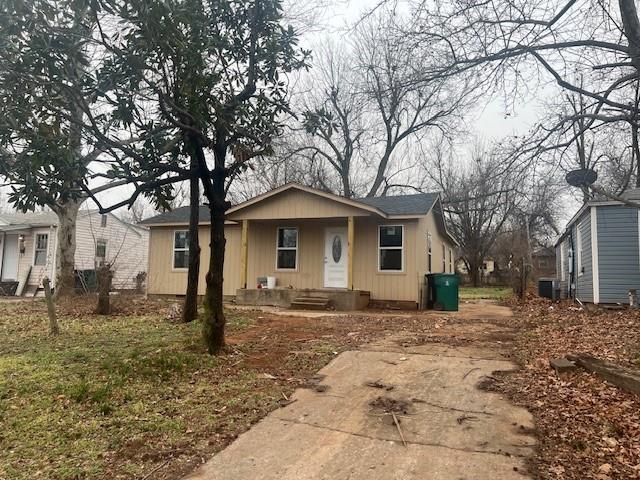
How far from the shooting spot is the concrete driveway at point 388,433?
319cm

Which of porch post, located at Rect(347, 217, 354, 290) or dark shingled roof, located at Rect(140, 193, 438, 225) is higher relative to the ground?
dark shingled roof, located at Rect(140, 193, 438, 225)

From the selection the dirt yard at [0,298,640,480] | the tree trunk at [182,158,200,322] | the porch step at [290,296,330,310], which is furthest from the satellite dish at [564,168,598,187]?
the tree trunk at [182,158,200,322]

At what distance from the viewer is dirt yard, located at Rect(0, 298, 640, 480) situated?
3.38 m

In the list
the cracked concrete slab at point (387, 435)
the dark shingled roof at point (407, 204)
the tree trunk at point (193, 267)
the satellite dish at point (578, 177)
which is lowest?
the cracked concrete slab at point (387, 435)

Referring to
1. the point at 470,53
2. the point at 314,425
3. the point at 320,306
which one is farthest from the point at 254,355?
the point at 320,306

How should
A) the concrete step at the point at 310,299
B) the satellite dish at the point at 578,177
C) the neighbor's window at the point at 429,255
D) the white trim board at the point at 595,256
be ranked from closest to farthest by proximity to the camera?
the satellite dish at the point at 578,177 < the white trim board at the point at 595,256 < the concrete step at the point at 310,299 < the neighbor's window at the point at 429,255

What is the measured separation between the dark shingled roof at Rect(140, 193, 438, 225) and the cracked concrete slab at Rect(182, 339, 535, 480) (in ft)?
27.0

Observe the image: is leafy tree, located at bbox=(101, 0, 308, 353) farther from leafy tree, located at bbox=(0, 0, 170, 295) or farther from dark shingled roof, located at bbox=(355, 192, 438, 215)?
dark shingled roof, located at bbox=(355, 192, 438, 215)

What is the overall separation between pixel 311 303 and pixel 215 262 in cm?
691

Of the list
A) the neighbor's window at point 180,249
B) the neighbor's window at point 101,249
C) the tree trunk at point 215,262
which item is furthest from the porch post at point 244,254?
the neighbor's window at point 101,249

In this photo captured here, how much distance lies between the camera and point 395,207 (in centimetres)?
1412

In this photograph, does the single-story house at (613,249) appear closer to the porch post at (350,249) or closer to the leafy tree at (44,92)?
the porch post at (350,249)

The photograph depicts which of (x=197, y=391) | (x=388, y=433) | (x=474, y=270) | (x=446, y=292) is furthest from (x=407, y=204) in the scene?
(x=474, y=270)

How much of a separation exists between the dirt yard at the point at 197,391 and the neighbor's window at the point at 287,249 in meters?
5.86
